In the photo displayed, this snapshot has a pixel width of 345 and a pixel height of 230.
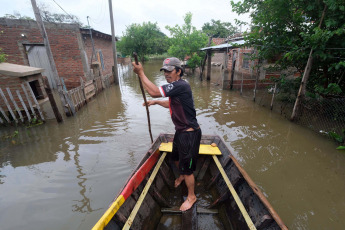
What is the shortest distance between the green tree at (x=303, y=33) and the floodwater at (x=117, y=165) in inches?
86.2

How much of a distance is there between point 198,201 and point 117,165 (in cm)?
220

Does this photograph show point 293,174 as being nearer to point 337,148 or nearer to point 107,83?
point 337,148

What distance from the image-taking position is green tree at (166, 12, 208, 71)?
56.7 ft

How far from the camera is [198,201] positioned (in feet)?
10.3

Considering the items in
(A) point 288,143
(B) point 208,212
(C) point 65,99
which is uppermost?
(C) point 65,99

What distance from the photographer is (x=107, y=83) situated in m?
13.1

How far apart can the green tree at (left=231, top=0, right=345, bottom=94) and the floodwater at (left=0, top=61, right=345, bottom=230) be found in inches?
86.2

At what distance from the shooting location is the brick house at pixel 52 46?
980 centimetres

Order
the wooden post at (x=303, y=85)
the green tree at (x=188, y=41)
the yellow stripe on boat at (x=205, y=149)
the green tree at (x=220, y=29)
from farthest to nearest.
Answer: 1. the green tree at (x=220, y=29)
2. the green tree at (x=188, y=41)
3. the wooden post at (x=303, y=85)
4. the yellow stripe on boat at (x=205, y=149)

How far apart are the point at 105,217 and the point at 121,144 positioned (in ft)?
11.9

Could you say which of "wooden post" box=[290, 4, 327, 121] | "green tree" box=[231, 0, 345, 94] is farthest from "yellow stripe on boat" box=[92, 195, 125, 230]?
"wooden post" box=[290, 4, 327, 121]

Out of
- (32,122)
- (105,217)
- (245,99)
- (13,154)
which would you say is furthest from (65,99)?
(245,99)

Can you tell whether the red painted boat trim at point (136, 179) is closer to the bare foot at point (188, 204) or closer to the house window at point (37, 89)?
the bare foot at point (188, 204)

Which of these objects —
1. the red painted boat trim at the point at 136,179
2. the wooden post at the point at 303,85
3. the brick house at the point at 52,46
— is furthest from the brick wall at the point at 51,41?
the wooden post at the point at 303,85
